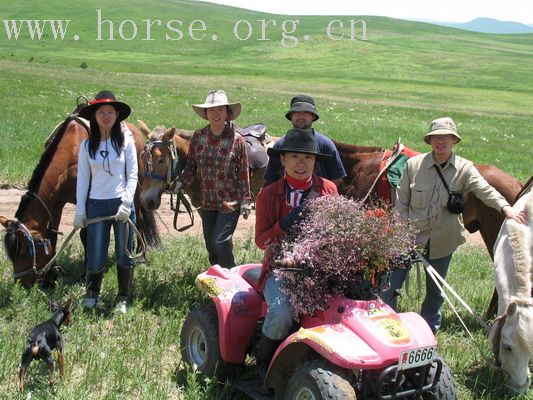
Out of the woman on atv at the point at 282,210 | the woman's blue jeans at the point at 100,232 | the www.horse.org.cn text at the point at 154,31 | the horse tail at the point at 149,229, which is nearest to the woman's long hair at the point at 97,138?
the woman's blue jeans at the point at 100,232

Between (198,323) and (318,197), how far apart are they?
1.50 metres

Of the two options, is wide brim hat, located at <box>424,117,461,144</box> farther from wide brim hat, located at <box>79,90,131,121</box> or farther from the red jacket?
wide brim hat, located at <box>79,90,131,121</box>

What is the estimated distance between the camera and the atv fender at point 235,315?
186 inches

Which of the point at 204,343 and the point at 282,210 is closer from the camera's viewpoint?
the point at 282,210

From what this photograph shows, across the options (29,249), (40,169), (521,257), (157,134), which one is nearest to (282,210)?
(521,257)

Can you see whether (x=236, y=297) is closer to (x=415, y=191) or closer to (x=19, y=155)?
(x=415, y=191)

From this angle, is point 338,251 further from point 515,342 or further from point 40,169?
point 40,169

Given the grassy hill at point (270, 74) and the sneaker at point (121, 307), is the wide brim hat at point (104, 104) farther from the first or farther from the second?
the grassy hill at point (270, 74)

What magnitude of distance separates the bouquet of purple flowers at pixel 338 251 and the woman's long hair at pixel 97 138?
2663 millimetres

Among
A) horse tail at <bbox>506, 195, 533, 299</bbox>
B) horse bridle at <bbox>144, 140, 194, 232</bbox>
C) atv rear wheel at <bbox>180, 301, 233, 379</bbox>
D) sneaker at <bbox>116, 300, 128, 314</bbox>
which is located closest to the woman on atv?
atv rear wheel at <bbox>180, 301, 233, 379</bbox>

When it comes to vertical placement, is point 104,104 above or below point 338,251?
above

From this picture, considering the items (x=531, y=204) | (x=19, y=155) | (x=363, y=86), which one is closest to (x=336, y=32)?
(x=363, y=86)

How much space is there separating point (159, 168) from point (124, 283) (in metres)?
1.40

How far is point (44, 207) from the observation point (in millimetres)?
6840
